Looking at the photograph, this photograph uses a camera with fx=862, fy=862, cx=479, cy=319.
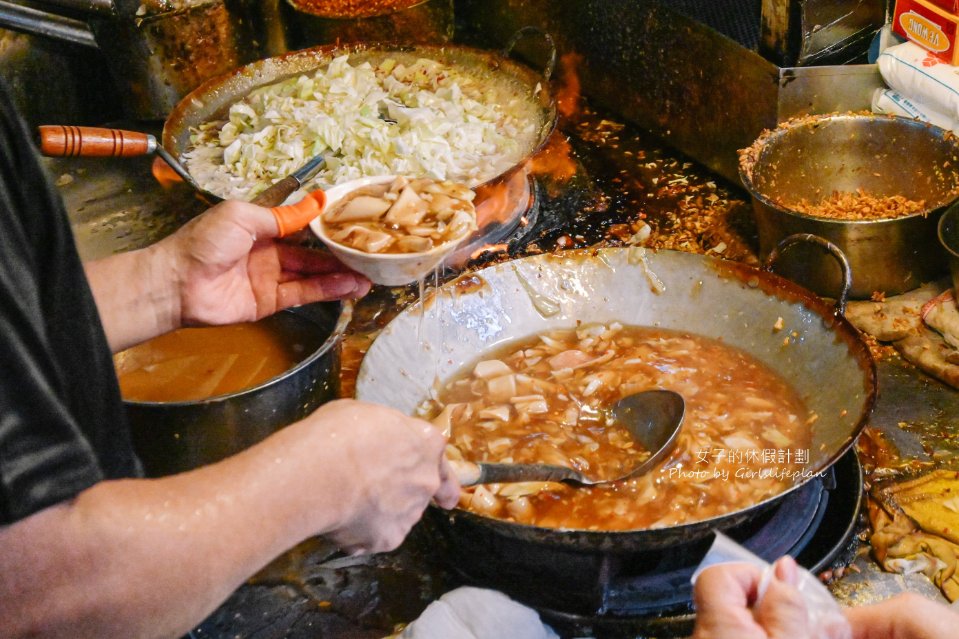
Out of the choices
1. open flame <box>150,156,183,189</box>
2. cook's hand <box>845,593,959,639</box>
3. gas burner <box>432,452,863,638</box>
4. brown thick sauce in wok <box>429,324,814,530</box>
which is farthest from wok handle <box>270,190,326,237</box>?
open flame <box>150,156,183,189</box>

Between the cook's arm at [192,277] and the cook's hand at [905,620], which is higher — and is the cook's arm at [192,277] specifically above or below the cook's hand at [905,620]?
above

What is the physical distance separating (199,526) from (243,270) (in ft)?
3.68

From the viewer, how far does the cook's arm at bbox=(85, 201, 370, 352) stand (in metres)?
2.22

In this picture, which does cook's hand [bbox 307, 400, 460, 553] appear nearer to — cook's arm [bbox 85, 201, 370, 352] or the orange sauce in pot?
cook's arm [bbox 85, 201, 370, 352]

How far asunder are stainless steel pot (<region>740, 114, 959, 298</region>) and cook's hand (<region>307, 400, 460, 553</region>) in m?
1.92

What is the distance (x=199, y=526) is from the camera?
1474mm

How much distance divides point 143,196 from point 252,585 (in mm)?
2531

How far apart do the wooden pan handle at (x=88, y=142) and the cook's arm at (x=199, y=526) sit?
1.83 meters

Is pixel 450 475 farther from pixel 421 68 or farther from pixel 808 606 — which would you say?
pixel 421 68

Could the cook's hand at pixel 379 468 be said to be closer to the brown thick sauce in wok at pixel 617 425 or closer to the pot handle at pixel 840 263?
the brown thick sauce in wok at pixel 617 425

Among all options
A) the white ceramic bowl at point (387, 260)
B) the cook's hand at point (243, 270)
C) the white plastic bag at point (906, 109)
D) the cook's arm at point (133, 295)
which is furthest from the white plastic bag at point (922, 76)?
the cook's arm at point (133, 295)

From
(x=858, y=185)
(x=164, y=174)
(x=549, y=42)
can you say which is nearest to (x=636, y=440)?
(x=858, y=185)

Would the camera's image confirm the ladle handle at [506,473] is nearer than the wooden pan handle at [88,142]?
Yes

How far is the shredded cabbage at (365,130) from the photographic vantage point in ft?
12.4
